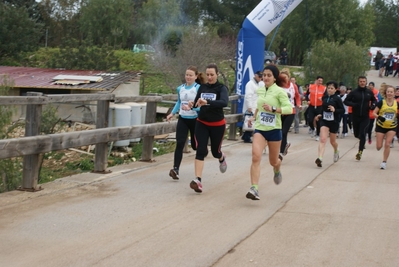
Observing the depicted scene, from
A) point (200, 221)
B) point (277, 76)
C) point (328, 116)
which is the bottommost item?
point (200, 221)

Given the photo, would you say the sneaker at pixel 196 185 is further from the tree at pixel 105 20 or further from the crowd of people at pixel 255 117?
the tree at pixel 105 20

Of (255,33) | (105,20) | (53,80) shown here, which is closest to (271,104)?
(255,33)

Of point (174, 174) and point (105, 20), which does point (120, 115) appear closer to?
point (174, 174)

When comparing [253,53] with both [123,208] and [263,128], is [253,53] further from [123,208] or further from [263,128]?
[123,208]

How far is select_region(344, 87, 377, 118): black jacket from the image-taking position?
45.9 feet

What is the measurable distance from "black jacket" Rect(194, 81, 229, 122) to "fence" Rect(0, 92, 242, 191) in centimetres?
174

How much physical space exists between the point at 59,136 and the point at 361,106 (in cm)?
759

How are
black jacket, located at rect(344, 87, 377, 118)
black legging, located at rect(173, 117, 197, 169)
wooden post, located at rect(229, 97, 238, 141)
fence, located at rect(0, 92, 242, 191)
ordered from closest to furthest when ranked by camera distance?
fence, located at rect(0, 92, 242, 191)
black legging, located at rect(173, 117, 197, 169)
black jacket, located at rect(344, 87, 377, 118)
wooden post, located at rect(229, 97, 238, 141)

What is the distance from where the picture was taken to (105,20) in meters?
57.6

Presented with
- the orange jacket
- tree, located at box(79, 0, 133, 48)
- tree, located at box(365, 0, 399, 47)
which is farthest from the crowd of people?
tree, located at box(365, 0, 399, 47)

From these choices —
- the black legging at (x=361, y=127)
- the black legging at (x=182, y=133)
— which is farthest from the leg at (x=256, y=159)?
the black legging at (x=361, y=127)

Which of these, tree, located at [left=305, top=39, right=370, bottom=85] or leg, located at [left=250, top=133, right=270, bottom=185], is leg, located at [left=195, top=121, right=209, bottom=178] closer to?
leg, located at [left=250, top=133, right=270, bottom=185]

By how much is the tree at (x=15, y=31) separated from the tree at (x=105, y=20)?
7050 mm

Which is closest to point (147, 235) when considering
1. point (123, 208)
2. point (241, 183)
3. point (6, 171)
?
point (123, 208)
